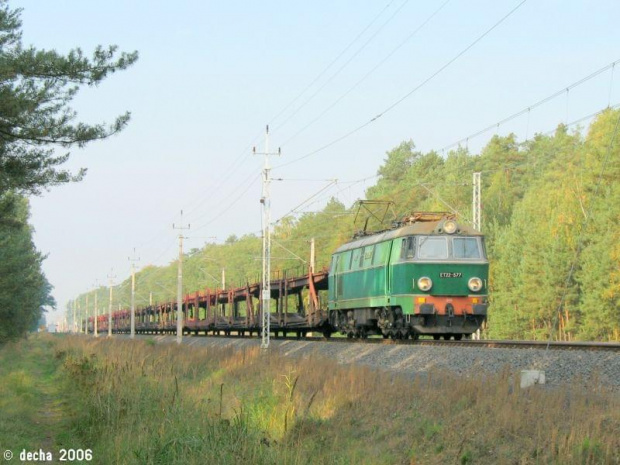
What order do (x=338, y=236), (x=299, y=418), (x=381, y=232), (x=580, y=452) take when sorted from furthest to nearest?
(x=338, y=236) → (x=381, y=232) → (x=299, y=418) → (x=580, y=452)

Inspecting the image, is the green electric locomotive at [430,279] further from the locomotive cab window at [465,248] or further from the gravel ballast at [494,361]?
the gravel ballast at [494,361]

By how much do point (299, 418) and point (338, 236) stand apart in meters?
→ 79.5

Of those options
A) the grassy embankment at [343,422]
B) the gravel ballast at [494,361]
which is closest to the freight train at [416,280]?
the gravel ballast at [494,361]

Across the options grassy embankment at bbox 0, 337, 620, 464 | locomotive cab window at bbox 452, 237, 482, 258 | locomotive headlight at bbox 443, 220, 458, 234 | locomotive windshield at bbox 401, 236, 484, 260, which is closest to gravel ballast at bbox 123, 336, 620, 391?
grassy embankment at bbox 0, 337, 620, 464

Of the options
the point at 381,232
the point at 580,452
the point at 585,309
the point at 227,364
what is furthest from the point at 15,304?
the point at 580,452

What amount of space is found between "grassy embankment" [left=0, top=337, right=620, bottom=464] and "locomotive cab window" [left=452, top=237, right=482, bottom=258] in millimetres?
9704

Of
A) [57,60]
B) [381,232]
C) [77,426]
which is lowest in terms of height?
[77,426]

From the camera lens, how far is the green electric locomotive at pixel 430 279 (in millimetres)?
25875

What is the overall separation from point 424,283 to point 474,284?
153cm

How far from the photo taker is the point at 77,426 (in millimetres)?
14898

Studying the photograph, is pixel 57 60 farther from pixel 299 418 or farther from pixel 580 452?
pixel 580 452

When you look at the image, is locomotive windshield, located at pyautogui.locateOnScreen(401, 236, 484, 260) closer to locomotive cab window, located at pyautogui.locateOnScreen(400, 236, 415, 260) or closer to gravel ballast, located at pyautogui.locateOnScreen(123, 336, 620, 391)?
locomotive cab window, located at pyautogui.locateOnScreen(400, 236, 415, 260)

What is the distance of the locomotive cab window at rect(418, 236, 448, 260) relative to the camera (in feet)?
86.2

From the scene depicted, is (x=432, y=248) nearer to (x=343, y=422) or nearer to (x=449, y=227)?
(x=449, y=227)
